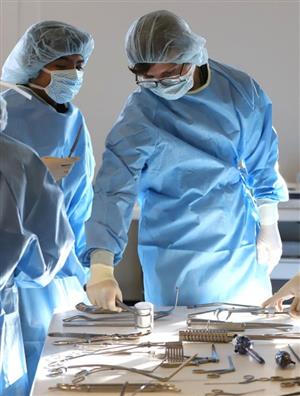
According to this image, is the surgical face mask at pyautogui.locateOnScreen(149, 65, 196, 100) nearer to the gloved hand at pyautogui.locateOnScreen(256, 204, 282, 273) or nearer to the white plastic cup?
the gloved hand at pyautogui.locateOnScreen(256, 204, 282, 273)

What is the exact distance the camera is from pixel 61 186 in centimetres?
214

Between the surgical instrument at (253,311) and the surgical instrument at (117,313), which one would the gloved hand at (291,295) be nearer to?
the surgical instrument at (253,311)

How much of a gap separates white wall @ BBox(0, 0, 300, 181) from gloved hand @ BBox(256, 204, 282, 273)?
162 centimetres

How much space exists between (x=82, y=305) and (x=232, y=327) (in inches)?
17.0

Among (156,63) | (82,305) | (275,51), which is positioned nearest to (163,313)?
(82,305)

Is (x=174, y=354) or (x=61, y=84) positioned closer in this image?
(x=174, y=354)

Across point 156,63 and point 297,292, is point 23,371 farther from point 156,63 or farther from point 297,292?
point 156,63

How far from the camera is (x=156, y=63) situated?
6.47 ft

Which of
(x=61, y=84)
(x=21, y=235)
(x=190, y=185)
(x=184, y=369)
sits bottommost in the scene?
(x=184, y=369)

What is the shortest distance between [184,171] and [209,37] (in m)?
1.85

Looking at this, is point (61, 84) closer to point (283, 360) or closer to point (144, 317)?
point (144, 317)

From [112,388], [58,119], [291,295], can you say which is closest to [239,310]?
[291,295]

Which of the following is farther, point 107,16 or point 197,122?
point 107,16

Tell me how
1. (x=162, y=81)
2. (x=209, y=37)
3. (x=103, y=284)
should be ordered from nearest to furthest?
(x=103, y=284), (x=162, y=81), (x=209, y=37)
